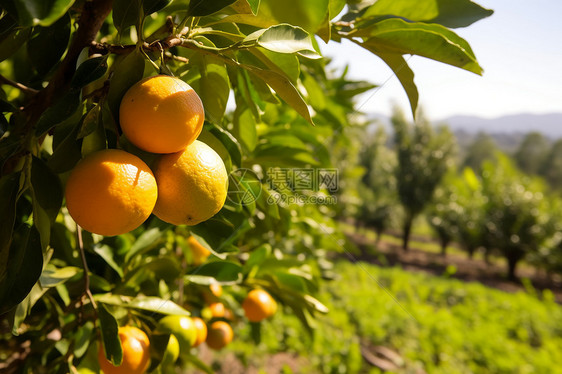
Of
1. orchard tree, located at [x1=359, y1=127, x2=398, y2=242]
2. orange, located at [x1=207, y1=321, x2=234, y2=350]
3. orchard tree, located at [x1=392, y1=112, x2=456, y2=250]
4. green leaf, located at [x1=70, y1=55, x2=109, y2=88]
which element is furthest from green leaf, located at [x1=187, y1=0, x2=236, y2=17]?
orchard tree, located at [x1=359, y1=127, x2=398, y2=242]

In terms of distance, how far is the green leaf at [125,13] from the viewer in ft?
1.38

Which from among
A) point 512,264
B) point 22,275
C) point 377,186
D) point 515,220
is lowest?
point 377,186

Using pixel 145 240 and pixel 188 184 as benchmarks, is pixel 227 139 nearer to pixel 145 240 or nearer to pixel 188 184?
pixel 188 184

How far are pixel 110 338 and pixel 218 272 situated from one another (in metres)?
0.27

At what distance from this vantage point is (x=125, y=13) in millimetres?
423

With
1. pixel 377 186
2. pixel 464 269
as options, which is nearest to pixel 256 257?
pixel 464 269

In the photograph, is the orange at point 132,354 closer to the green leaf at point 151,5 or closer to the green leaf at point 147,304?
the green leaf at point 147,304

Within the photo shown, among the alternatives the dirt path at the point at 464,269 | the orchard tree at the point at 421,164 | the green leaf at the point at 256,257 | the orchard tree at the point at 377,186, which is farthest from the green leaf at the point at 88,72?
the orchard tree at the point at 377,186

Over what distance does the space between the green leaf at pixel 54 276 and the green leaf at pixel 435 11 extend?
63 cm

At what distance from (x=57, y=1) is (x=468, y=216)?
35.3 feet

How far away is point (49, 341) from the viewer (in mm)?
670

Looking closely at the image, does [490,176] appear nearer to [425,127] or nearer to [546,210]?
[546,210]

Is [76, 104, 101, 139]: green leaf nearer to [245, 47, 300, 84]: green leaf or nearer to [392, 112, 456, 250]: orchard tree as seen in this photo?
[245, 47, 300, 84]: green leaf

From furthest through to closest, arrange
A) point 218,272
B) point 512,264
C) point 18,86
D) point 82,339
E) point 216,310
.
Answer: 1. point 512,264
2. point 216,310
3. point 218,272
4. point 82,339
5. point 18,86
